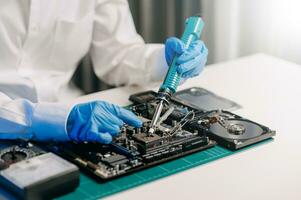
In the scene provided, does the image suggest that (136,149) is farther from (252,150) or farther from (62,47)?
(62,47)

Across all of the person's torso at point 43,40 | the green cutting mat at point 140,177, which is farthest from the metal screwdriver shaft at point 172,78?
the person's torso at point 43,40

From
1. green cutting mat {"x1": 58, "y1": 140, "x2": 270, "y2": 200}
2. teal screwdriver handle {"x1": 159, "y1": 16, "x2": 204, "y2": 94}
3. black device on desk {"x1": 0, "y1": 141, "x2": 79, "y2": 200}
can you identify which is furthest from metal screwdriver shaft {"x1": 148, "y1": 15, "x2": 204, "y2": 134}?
black device on desk {"x1": 0, "y1": 141, "x2": 79, "y2": 200}

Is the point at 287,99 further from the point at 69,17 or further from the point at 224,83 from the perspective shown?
the point at 69,17

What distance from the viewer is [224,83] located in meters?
1.65

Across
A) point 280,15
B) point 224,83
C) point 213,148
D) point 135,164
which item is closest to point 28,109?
point 135,164

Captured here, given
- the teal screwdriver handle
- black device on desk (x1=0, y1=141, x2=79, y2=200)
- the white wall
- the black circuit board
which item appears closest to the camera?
black device on desk (x1=0, y1=141, x2=79, y2=200)

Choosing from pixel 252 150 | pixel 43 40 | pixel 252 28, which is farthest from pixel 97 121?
pixel 252 28

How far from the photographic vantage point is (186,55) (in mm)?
1469

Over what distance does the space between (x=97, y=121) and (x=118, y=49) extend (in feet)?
1.99

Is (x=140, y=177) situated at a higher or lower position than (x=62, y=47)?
lower

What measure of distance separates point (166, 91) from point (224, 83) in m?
0.34

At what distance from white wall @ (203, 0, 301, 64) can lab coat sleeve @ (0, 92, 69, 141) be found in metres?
1.01

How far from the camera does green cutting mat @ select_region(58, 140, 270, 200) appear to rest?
1042mm

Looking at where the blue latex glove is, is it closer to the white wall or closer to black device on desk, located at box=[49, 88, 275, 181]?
black device on desk, located at box=[49, 88, 275, 181]
